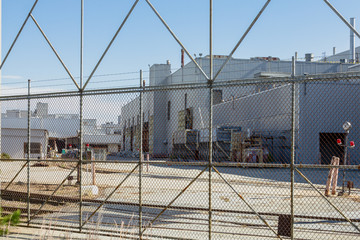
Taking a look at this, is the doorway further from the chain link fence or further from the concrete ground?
the concrete ground

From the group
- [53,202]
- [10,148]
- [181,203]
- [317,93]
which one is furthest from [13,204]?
[317,93]

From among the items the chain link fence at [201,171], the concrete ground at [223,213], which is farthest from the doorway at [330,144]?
the concrete ground at [223,213]

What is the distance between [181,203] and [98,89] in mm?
5919

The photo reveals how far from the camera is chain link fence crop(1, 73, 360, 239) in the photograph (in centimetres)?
888

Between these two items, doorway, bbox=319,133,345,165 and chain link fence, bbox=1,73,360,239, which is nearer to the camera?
chain link fence, bbox=1,73,360,239

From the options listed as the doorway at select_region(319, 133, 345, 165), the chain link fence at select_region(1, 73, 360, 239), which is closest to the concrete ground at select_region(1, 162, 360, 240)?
the chain link fence at select_region(1, 73, 360, 239)

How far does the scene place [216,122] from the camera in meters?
36.2

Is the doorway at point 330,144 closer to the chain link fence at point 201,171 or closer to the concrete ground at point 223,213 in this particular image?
the chain link fence at point 201,171

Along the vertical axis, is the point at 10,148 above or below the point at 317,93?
below

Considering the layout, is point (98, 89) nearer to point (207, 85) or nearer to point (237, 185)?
point (207, 85)

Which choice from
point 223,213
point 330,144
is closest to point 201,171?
point 223,213

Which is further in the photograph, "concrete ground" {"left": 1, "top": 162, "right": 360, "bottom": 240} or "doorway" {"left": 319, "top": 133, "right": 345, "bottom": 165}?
"doorway" {"left": 319, "top": 133, "right": 345, "bottom": 165}

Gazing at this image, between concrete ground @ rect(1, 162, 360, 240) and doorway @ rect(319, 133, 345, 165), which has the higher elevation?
doorway @ rect(319, 133, 345, 165)

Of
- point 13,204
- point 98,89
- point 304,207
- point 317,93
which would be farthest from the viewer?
point 317,93
